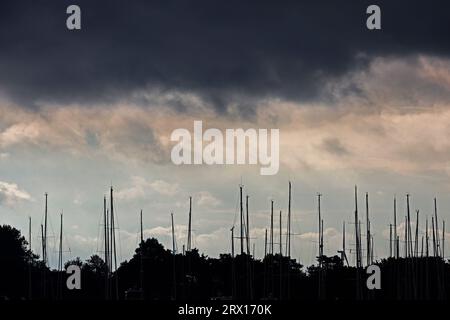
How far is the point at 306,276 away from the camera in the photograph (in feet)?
485

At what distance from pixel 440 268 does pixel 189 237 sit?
84.9 ft

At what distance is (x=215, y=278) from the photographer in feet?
509

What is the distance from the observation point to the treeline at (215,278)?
117m

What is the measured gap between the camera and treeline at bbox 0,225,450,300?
383 feet

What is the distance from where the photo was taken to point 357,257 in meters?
112
